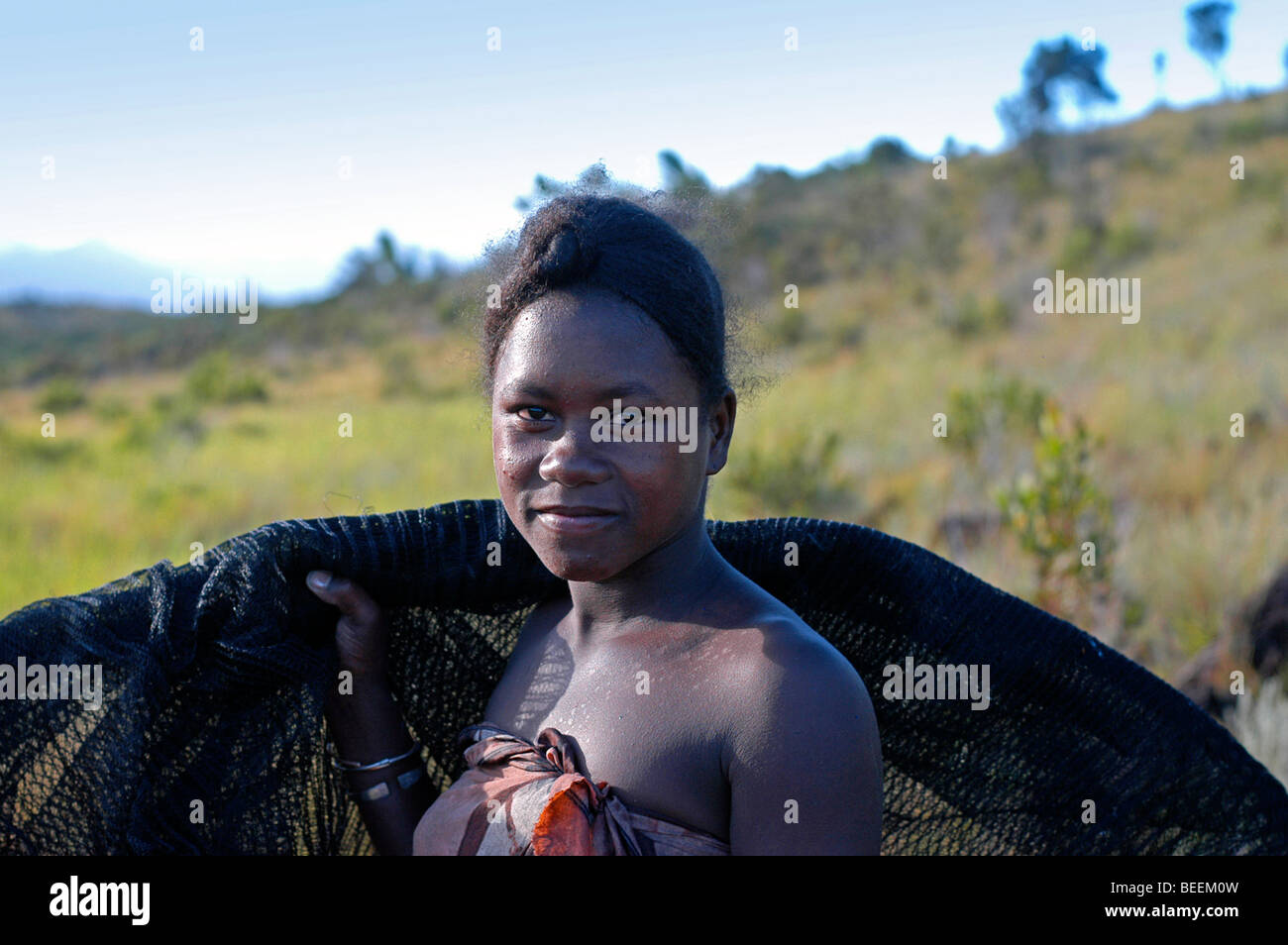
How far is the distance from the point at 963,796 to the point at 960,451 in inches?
268

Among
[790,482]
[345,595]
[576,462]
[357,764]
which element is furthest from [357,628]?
[790,482]

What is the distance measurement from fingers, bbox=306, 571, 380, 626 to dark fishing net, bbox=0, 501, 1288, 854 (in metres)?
0.03

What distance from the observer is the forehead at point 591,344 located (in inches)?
66.5

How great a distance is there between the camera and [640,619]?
188 centimetres

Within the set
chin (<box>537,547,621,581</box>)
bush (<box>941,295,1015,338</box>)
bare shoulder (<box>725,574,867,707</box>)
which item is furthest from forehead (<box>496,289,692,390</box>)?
bush (<box>941,295,1015,338</box>)

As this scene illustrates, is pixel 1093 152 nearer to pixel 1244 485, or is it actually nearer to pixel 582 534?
pixel 1244 485

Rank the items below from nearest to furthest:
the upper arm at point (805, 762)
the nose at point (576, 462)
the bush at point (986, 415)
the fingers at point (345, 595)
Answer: the upper arm at point (805, 762) < the nose at point (576, 462) < the fingers at point (345, 595) < the bush at point (986, 415)

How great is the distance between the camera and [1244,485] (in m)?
7.02

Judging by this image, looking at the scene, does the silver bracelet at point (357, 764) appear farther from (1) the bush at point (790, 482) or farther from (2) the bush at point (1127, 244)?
(2) the bush at point (1127, 244)

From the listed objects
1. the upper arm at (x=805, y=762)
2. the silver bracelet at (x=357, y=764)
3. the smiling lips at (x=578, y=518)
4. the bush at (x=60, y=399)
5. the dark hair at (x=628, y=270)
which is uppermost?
the bush at (x=60, y=399)

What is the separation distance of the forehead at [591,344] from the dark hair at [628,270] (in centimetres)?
2

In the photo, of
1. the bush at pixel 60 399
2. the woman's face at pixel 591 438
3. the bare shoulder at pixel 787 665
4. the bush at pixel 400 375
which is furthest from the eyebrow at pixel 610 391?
the bush at pixel 60 399

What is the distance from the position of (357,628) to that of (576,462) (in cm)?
73

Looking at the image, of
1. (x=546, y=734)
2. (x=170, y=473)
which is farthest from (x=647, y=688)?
(x=170, y=473)
